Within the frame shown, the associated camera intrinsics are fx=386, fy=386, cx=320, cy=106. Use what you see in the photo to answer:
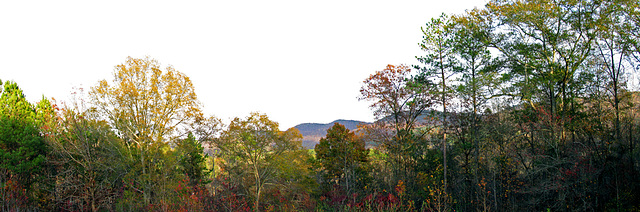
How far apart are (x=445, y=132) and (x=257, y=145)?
1115 cm

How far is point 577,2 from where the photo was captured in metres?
18.6

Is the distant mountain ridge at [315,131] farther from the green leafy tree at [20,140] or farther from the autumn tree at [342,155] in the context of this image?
the green leafy tree at [20,140]

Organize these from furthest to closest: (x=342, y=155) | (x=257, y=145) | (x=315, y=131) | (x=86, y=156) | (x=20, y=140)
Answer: (x=315, y=131) < (x=342, y=155) < (x=20, y=140) < (x=257, y=145) < (x=86, y=156)

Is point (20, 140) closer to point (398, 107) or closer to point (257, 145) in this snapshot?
point (257, 145)

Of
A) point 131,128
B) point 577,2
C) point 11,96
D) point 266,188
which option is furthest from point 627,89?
point 11,96

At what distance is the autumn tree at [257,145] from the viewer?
69.7ft

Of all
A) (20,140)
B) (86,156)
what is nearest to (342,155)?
(86,156)

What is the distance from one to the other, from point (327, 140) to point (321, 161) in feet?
5.84

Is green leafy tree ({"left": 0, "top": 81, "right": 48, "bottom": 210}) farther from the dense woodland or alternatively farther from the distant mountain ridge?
the distant mountain ridge

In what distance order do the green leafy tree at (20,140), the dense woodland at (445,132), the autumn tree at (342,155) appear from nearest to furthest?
1. the dense woodland at (445,132)
2. the green leafy tree at (20,140)
3. the autumn tree at (342,155)

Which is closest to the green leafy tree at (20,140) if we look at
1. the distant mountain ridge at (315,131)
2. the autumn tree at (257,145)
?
the autumn tree at (257,145)

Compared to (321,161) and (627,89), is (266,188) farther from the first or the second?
(627,89)

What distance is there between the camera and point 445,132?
2316cm

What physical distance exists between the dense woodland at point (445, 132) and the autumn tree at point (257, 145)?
82 mm
